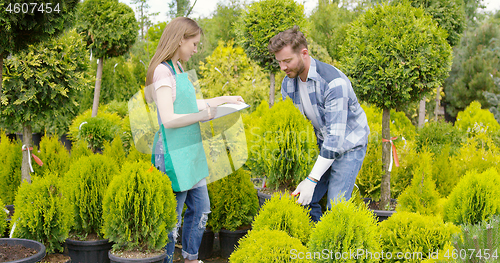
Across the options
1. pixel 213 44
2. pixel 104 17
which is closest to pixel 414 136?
pixel 104 17

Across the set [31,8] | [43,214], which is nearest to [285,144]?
[43,214]

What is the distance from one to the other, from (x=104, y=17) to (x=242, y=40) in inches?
93.9

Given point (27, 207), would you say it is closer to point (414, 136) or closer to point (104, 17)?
point (104, 17)

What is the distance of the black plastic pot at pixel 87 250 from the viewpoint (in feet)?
11.1

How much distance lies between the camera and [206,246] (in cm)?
412

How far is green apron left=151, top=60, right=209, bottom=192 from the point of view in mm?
2742

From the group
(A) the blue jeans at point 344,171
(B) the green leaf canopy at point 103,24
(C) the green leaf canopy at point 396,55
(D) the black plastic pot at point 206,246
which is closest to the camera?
(A) the blue jeans at point 344,171

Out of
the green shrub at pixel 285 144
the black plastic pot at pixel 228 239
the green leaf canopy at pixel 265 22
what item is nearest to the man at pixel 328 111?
the green shrub at pixel 285 144

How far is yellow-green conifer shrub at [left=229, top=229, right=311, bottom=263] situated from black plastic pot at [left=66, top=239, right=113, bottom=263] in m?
1.77

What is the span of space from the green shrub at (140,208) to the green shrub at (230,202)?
3.26ft

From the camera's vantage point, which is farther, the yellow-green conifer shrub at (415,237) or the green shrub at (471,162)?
the green shrub at (471,162)

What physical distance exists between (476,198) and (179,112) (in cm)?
245

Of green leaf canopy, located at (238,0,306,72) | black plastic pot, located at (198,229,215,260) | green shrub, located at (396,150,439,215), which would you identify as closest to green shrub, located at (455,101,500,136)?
green leaf canopy, located at (238,0,306,72)

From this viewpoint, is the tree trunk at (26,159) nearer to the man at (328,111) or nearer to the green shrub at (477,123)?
the man at (328,111)
